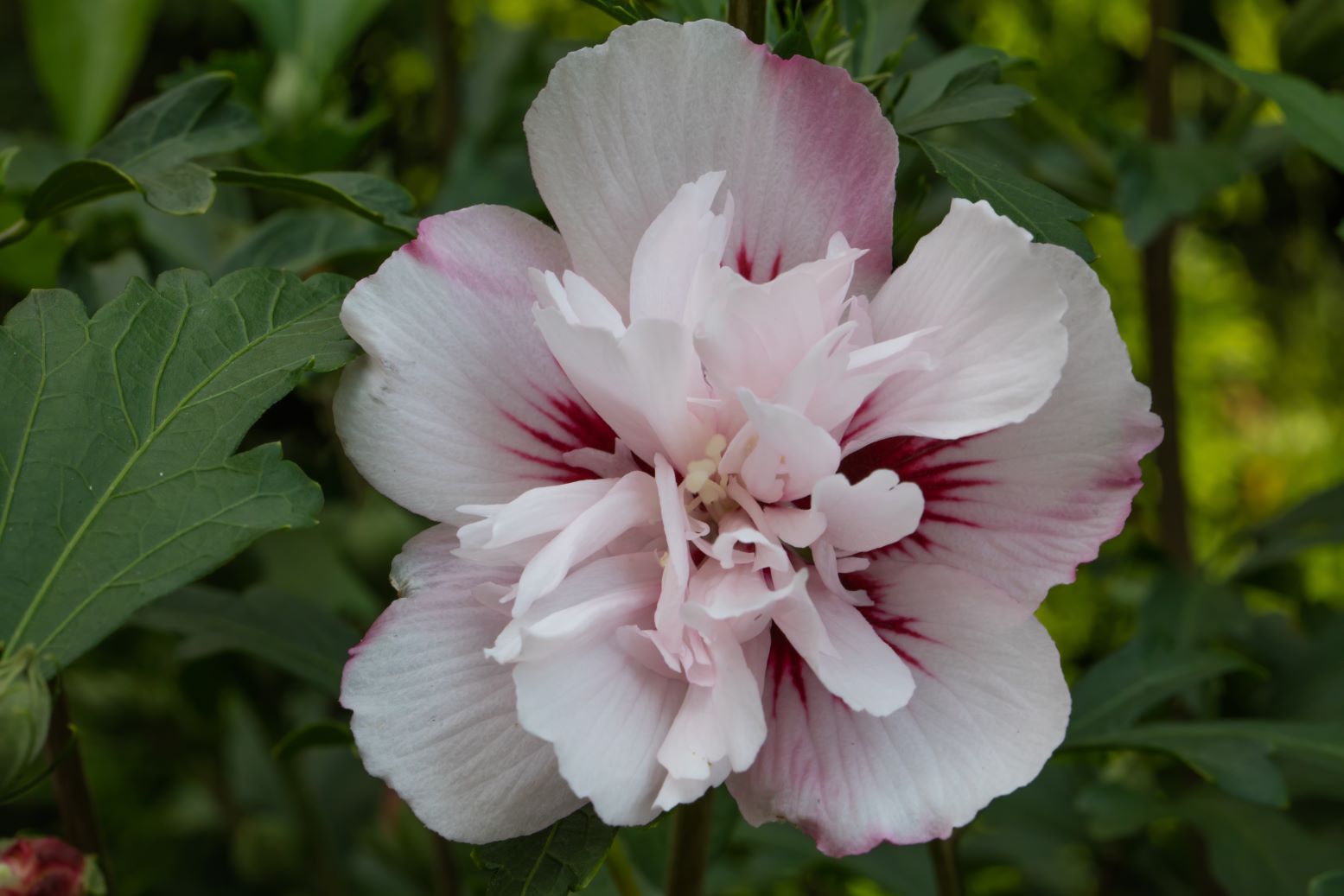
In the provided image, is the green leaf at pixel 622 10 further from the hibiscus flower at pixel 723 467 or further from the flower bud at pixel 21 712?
the flower bud at pixel 21 712

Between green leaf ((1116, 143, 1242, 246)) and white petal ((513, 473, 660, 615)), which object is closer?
white petal ((513, 473, 660, 615))

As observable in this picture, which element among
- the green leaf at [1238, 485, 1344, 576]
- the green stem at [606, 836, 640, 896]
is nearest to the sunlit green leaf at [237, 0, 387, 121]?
the green stem at [606, 836, 640, 896]

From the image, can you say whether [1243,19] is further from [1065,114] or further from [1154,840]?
[1154,840]

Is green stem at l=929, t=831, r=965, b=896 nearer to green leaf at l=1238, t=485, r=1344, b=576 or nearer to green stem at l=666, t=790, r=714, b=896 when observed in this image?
green stem at l=666, t=790, r=714, b=896

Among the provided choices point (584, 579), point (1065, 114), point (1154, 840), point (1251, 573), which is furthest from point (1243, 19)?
point (584, 579)

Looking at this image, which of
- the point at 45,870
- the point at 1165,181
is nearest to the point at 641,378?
the point at 45,870

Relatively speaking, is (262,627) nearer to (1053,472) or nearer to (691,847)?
(691,847)

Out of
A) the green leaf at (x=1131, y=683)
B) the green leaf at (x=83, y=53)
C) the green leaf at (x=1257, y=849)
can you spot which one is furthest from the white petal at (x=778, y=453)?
the green leaf at (x=83, y=53)
